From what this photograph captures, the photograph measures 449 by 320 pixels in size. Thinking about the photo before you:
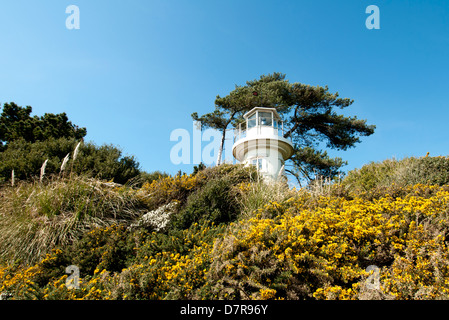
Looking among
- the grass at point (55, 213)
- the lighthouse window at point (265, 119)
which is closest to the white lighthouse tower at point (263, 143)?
the lighthouse window at point (265, 119)

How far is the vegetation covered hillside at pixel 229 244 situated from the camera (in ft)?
10.3

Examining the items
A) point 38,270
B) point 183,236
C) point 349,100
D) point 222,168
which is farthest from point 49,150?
point 349,100

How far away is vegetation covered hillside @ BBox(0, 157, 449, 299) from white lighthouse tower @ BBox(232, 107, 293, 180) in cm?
741

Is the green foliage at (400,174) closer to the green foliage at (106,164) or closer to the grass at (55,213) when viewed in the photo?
the grass at (55,213)

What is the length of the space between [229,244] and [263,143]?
34.9 ft

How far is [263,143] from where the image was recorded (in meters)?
13.8

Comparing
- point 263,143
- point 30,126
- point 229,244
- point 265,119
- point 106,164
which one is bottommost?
point 229,244

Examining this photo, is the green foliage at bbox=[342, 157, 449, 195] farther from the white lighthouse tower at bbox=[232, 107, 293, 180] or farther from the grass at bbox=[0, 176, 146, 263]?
the white lighthouse tower at bbox=[232, 107, 293, 180]

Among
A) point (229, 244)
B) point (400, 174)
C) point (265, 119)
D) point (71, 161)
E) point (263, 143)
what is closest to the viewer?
point (229, 244)

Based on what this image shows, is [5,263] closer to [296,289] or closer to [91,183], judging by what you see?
[91,183]

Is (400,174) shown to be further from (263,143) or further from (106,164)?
(106,164)

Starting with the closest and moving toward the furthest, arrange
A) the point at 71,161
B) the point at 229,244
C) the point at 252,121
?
the point at 229,244
the point at 71,161
the point at 252,121

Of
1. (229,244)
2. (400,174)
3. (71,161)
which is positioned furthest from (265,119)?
(229,244)
